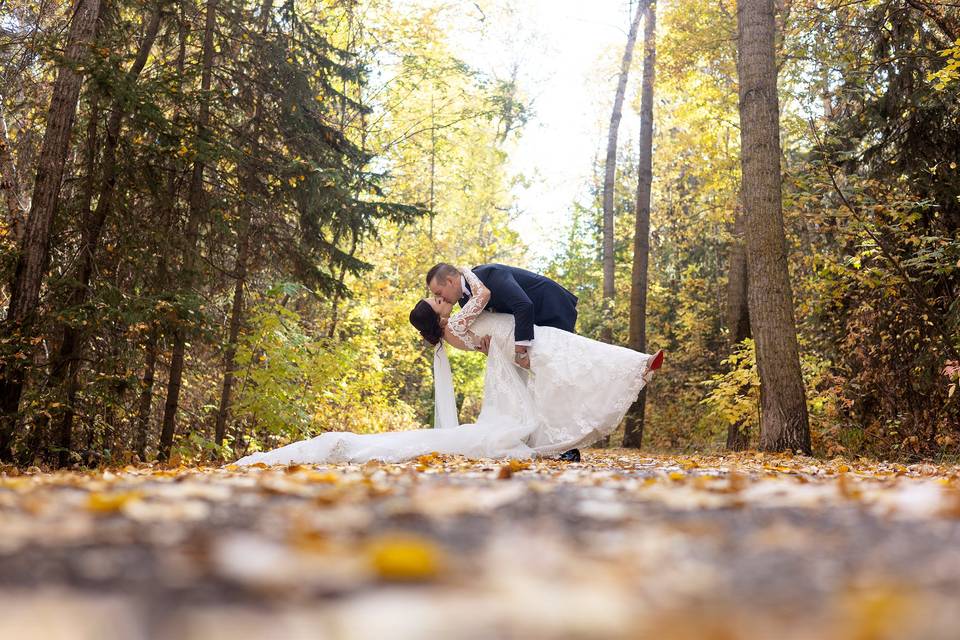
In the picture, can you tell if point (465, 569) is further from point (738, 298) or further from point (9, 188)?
point (738, 298)

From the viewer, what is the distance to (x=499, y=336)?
24.8ft

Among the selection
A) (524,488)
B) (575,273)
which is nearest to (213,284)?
(524,488)

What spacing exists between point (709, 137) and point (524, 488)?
1447 centimetres

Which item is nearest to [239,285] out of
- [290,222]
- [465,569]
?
[290,222]

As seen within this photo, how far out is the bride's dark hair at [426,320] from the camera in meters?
7.70

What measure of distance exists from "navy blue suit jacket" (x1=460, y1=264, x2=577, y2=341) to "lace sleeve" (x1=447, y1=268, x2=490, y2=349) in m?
0.12

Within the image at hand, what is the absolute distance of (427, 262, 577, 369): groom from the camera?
7238 millimetres

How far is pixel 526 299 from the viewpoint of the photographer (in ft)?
23.7

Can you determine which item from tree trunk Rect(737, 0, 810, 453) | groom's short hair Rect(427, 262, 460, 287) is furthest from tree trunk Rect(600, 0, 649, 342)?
groom's short hair Rect(427, 262, 460, 287)

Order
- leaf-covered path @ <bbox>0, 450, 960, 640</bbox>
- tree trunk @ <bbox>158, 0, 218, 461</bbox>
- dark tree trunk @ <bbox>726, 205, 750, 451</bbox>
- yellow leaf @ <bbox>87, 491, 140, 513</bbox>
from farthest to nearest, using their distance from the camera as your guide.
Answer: dark tree trunk @ <bbox>726, 205, 750, 451</bbox> → tree trunk @ <bbox>158, 0, 218, 461</bbox> → yellow leaf @ <bbox>87, 491, 140, 513</bbox> → leaf-covered path @ <bbox>0, 450, 960, 640</bbox>

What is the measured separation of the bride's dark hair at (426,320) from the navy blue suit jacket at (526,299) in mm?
318

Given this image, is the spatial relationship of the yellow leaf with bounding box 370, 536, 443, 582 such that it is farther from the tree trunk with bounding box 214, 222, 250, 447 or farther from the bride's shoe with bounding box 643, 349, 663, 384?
the tree trunk with bounding box 214, 222, 250, 447

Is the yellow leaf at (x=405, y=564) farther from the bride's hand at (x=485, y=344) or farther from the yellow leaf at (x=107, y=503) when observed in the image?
the bride's hand at (x=485, y=344)

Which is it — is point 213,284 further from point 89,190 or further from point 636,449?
point 636,449
